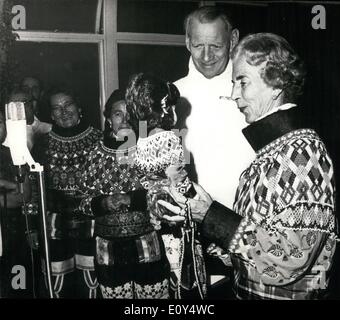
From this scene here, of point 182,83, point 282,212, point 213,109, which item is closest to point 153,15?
point 182,83

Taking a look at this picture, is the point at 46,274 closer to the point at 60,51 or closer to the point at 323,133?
the point at 60,51

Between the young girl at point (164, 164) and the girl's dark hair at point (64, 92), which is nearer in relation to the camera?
the young girl at point (164, 164)

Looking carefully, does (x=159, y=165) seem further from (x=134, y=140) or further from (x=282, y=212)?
(x=282, y=212)

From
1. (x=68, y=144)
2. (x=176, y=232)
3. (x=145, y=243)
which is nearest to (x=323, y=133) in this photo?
(x=176, y=232)

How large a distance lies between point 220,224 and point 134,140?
0.43 meters

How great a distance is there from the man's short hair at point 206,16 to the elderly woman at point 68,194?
51 centimetres

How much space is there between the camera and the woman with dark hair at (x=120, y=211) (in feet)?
5.16

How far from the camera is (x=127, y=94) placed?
155 centimetres

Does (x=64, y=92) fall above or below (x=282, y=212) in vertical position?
above

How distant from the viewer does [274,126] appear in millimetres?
1393

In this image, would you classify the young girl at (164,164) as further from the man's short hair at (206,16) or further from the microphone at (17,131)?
the microphone at (17,131)

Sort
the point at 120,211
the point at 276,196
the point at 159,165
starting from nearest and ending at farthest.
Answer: the point at 276,196, the point at 159,165, the point at 120,211

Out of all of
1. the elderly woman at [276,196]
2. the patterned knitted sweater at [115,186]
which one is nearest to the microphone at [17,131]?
the patterned knitted sweater at [115,186]

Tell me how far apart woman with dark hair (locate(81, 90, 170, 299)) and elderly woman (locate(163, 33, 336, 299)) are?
0.23 m
